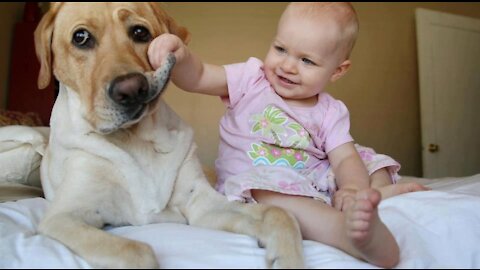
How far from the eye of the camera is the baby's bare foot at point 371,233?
817mm

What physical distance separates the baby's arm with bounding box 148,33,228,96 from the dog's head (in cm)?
4

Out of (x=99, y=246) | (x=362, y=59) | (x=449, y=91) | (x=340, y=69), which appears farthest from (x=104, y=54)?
(x=449, y=91)

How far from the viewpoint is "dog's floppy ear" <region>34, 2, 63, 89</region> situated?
1.17 metres

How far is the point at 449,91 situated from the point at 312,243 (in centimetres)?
330

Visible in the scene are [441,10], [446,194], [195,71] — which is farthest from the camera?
[441,10]

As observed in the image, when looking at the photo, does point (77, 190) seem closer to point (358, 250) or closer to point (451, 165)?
point (358, 250)

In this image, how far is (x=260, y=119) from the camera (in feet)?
4.51

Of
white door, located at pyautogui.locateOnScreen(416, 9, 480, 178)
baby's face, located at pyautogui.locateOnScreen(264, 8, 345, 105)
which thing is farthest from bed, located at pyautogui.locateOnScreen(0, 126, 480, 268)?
white door, located at pyautogui.locateOnScreen(416, 9, 480, 178)

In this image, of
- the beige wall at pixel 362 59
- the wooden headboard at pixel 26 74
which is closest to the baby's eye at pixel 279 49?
the beige wall at pixel 362 59

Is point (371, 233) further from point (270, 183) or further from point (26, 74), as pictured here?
point (26, 74)

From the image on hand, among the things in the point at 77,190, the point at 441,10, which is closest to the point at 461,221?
the point at 77,190

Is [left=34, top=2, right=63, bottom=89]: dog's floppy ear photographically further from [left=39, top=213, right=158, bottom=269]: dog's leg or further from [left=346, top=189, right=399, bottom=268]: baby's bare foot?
[left=346, top=189, right=399, bottom=268]: baby's bare foot

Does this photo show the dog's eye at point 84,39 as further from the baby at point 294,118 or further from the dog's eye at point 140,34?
the baby at point 294,118

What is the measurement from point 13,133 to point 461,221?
1428 millimetres
